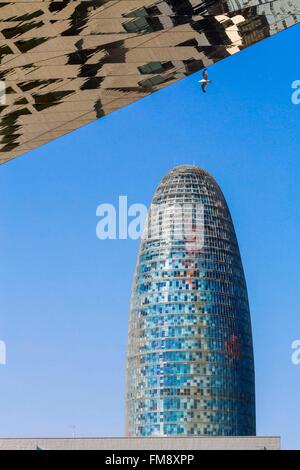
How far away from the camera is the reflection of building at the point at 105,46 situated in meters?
27.8

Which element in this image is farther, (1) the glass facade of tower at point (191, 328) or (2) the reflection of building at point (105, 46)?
(1) the glass facade of tower at point (191, 328)

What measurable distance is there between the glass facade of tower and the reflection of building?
15200cm

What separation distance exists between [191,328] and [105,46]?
161045mm

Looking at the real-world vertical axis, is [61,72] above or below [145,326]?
below

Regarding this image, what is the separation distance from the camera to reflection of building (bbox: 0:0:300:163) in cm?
2775

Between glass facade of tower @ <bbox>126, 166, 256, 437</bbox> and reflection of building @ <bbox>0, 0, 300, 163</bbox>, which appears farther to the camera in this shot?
glass facade of tower @ <bbox>126, 166, 256, 437</bbox>

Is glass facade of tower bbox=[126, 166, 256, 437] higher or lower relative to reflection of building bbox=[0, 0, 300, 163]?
higher

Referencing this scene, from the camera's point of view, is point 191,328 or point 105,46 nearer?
point 105,46

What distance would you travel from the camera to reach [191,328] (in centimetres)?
18962

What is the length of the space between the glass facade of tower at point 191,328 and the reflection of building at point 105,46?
152 metres

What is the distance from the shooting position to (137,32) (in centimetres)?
2933
